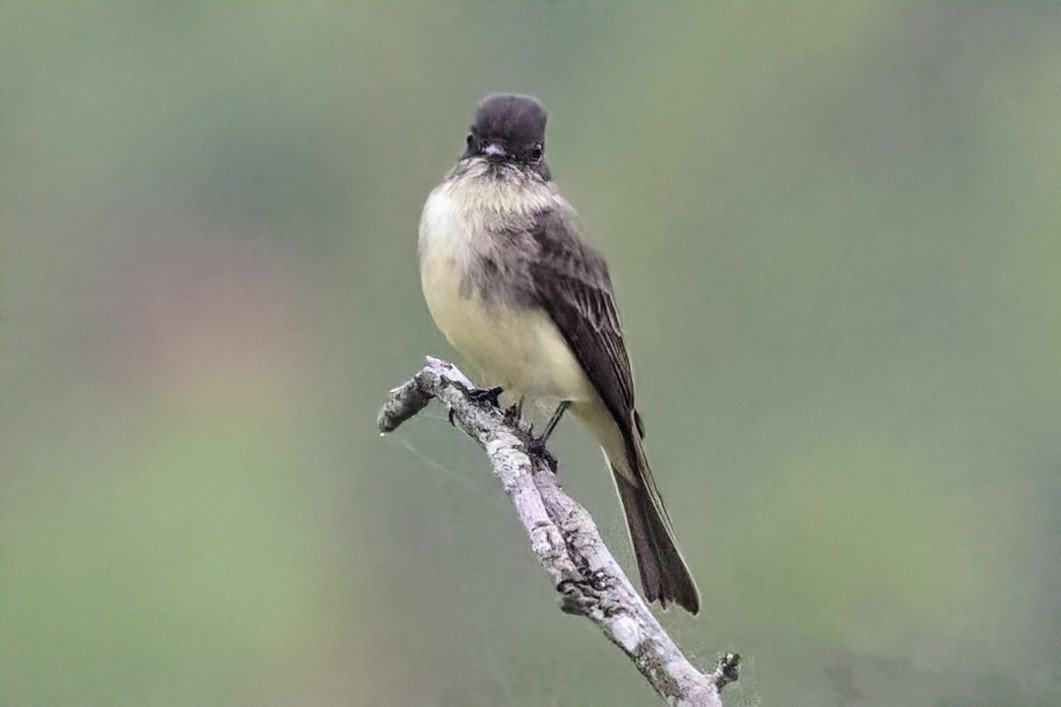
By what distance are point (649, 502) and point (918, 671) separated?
1.41 ft

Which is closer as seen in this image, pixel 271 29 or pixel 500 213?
pixel 500 213

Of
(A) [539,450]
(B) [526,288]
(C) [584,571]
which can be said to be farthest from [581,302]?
(C) [584,571]

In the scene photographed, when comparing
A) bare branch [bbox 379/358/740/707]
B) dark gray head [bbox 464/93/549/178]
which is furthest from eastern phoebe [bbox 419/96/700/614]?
bare branch [bbox 379/358/740/707]

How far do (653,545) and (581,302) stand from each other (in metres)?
0.31

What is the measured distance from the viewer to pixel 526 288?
4.92ft

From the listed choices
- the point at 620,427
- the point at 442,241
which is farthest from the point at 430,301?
the point at 620,427

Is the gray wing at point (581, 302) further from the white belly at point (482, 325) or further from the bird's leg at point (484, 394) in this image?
the bird's leg at point (484, 394)

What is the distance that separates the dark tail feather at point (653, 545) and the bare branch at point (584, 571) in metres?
0.15

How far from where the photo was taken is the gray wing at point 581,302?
4.98 ft

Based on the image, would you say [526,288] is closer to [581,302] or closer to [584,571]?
[581,302]

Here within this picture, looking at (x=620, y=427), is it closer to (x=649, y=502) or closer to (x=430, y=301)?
(x=649, y=502)

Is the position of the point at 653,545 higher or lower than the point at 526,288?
lower

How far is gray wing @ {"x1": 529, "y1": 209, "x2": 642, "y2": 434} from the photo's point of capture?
4.98 ft

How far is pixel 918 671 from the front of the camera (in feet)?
5.20
